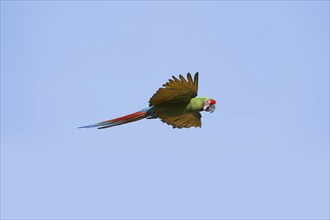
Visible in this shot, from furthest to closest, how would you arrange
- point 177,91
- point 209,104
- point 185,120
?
point 185,120 → point 209,104 → point 177,91

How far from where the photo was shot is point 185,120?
364 inches

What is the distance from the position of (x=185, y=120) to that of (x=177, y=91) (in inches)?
35.1

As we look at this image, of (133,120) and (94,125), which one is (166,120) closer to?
(133,120)

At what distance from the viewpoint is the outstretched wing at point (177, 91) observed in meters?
8.32

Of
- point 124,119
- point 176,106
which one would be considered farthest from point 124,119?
→ point 176,106

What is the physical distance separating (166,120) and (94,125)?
4.16ft

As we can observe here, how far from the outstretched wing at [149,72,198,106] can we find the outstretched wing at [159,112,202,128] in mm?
369

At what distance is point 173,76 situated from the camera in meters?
8.30

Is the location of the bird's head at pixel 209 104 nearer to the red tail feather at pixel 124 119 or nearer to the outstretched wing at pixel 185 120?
the outstretched wing at pixel 185 120

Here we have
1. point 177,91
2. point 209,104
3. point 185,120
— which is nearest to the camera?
point 177,91

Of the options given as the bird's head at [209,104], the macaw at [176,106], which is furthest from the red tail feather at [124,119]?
the bird's head at [209,104]

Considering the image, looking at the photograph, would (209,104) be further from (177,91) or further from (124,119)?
(124,119)

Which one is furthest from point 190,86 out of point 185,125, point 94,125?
point 94,125

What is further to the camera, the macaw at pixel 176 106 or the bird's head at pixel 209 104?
the bird's head at pixel 209 104
